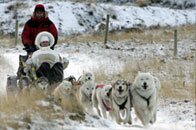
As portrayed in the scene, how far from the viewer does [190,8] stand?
113 ft

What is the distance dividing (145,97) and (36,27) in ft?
11.2

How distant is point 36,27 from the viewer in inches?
440

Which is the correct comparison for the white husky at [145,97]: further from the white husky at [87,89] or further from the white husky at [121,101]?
the white husky at [87,89]

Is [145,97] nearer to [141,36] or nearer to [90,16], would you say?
[141,36]

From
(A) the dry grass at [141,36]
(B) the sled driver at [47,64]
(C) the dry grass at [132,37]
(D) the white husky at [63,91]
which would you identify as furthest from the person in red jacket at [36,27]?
(A) the dry grass at [141,36]

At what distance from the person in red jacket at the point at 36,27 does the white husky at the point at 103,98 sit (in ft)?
5.84

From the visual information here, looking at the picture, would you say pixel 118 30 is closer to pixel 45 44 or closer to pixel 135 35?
pixel 135 35

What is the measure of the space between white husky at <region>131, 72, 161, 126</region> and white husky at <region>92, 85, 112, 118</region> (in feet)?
2.25

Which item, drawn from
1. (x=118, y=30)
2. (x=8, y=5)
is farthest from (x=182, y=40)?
(x=8, y=5)

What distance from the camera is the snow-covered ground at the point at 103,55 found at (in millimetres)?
7438

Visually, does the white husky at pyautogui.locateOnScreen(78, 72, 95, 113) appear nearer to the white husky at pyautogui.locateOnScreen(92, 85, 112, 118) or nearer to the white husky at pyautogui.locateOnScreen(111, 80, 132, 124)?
the white husky at pyautogui.locateOnScreen(92, 85, 112, 118)

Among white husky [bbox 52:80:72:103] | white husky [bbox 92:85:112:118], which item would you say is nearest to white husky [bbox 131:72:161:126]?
white husky [bbox 92:85:112:118]

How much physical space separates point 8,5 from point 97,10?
193 inches

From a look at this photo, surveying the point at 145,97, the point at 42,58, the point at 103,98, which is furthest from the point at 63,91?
the point at 145,97
